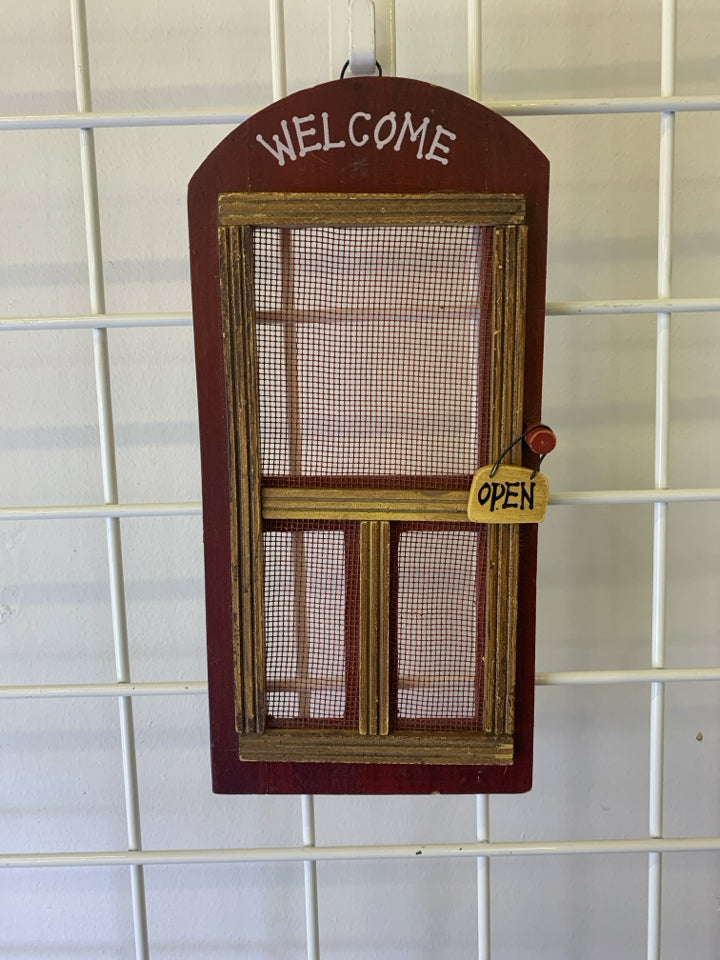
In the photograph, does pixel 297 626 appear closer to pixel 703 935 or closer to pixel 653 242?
pixel 653 242

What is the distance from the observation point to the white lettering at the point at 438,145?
0.72 meters

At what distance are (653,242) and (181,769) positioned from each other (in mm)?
925

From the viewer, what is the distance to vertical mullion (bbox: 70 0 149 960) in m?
0.83

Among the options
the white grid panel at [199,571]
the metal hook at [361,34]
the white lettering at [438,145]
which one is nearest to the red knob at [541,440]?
the white grid panel at [199,571]

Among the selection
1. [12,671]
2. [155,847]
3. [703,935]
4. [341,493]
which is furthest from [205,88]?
[703,935]

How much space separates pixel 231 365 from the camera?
0.75 m

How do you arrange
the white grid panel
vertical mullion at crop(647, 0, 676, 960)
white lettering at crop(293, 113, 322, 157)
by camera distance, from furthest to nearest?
the white grid panel < vertical mullion at crop(647, 0, 676, 960) < white lettering at crop(293, 113, 322, 157)

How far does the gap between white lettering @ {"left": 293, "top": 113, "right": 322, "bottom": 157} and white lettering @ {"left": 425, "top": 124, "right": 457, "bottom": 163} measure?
10 centimetres

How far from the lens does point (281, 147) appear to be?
28.4 inches

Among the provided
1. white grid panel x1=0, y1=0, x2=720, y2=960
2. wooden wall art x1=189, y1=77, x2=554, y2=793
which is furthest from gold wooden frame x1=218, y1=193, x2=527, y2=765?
white grid panel x1=0, y1=0, x2=720, y2=960

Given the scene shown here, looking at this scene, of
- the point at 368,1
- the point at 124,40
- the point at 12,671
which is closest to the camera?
the point at 368,1

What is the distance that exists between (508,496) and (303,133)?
377mm

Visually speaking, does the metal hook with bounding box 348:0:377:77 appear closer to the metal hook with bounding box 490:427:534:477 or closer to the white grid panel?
the white grid panel

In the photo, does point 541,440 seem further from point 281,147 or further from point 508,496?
point 281,147
